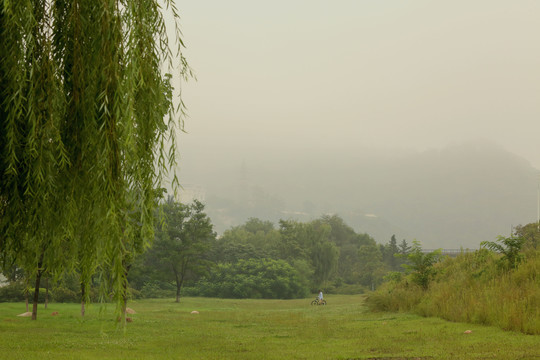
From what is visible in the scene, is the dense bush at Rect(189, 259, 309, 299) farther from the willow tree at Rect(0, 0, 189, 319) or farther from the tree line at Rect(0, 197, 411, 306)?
the willow tree at Rect(0, 0, 189, 319)

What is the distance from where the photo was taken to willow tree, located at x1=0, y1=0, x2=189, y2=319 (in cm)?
436

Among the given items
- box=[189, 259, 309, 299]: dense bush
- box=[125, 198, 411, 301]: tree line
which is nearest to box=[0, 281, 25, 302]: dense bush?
box=[125, 198, 411, 301]: tree line

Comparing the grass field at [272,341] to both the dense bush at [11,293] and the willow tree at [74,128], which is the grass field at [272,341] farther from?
the dense bush at [11,293]

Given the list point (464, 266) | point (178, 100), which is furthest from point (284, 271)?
point (178, 100)

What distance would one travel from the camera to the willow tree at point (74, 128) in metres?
4.36

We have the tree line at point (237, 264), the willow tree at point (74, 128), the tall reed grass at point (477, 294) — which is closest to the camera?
the willow tree at point (74, 128)

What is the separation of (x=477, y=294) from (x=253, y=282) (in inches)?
1580

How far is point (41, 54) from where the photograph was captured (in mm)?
4684

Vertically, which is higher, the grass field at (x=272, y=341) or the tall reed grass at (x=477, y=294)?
the tall reed grass at (x=477, y=294)

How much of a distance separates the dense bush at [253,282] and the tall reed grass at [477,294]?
32.7m

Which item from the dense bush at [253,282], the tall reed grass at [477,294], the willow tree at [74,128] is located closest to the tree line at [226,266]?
the dense bush at [253,282]

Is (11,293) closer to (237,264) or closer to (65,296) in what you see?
(65,296)

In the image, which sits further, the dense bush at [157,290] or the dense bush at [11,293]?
the dense bush at [157,290]

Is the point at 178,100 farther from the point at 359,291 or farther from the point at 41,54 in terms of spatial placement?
the point at 359,291
